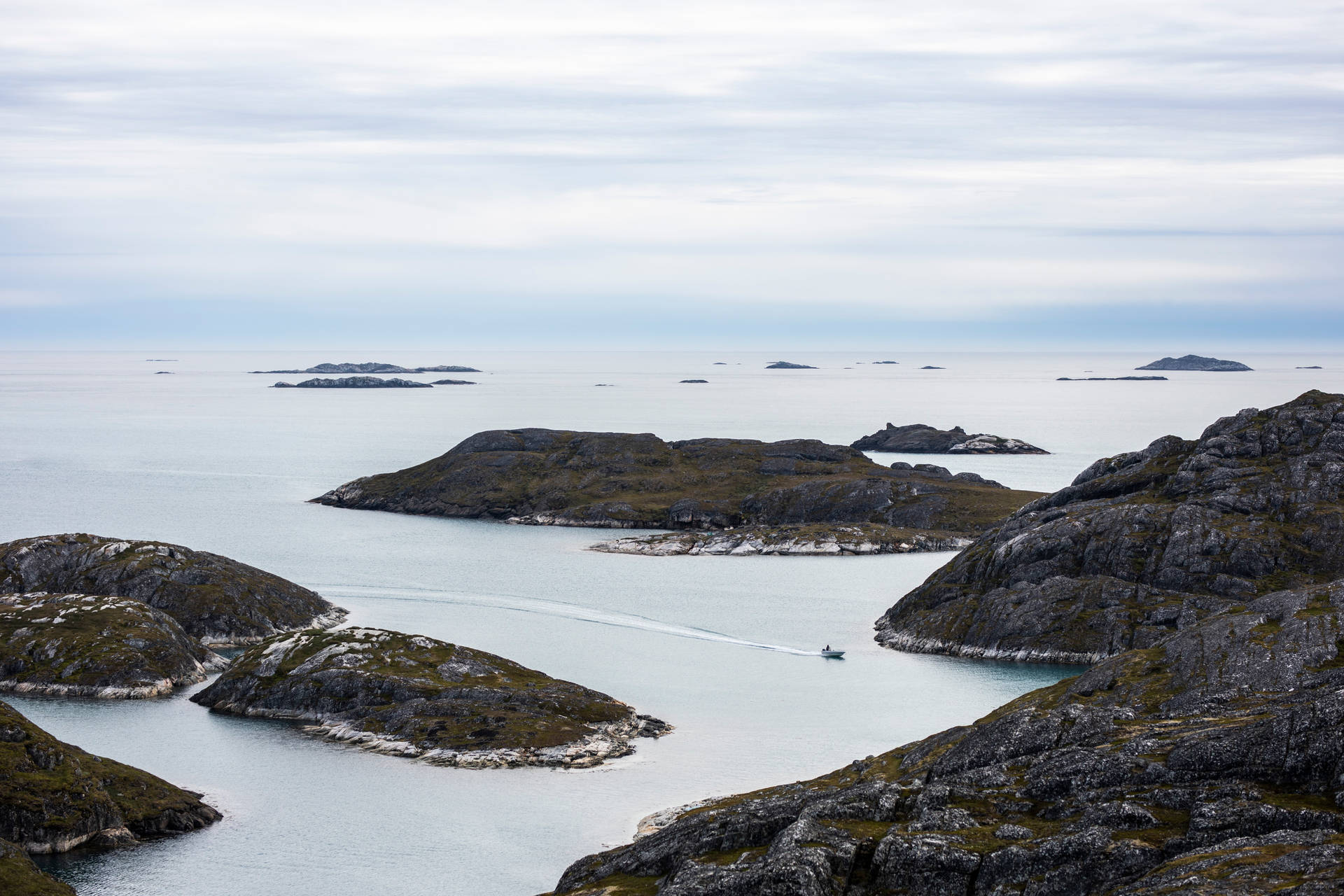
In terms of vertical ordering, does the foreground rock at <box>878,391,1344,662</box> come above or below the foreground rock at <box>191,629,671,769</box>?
above

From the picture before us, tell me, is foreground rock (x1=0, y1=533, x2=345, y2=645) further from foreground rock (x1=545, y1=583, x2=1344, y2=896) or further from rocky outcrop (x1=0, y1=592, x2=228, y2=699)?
foreground rock (x1=545, y1=583, x2=1344, y2=896)

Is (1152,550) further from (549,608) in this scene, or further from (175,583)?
(175,583)

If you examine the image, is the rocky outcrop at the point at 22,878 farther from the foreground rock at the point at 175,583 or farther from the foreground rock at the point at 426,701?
the foreground rock at the point at 175,583

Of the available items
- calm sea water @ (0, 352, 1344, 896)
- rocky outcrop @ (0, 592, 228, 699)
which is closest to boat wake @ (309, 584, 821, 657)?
calm sea water @ (0, 352, 1344, 896)

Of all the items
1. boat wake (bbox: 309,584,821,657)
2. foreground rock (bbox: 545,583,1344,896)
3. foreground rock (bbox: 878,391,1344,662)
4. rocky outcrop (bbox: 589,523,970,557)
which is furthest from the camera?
rocky outcrop (bbox: 589,523,970,557)

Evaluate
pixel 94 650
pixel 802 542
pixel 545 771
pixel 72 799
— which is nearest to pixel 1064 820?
pixel 545 771

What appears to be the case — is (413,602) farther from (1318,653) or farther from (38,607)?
(1318,653)
